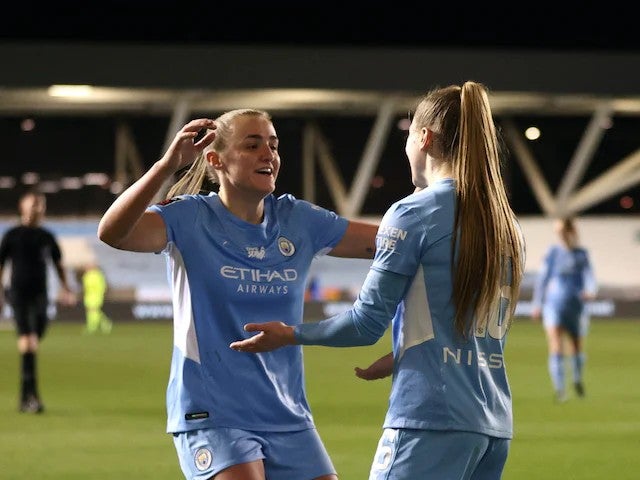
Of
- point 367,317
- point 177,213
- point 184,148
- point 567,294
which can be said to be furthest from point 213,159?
point 567,294

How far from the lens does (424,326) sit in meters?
3.71

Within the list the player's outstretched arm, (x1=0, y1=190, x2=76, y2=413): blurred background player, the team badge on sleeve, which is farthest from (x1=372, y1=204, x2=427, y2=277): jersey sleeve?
(x1=0, y1=190, x2=76, y2=413): blurred background player

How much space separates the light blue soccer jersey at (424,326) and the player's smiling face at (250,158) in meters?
1.11

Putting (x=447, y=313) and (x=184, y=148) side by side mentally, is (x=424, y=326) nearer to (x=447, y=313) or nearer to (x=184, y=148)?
(x=447, y=313)

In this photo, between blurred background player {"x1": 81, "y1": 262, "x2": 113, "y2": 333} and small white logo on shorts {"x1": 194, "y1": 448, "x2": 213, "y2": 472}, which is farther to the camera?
blurred background player {"x1": 81, "y1": 262, "x2": 113, "y2": 333}

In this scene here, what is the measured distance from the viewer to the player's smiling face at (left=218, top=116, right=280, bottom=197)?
15.6ft

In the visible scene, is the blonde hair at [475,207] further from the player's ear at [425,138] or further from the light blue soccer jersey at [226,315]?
the light blue soccer jersey at [226,315]

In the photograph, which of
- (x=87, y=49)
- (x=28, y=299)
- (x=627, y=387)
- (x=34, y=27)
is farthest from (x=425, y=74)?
(x=28, y=299)

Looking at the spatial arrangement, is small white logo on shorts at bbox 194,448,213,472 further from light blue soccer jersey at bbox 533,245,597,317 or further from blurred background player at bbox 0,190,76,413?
light blue soccer jersey at bbox 533,245,597,317

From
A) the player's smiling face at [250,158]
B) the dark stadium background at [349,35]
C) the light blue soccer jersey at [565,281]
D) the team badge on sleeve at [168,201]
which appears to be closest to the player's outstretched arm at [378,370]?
the player's smiling face at [250,158]

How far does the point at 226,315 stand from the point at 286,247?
40 centimetres

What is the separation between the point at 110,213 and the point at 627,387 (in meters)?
12.8

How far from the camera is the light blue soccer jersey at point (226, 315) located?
4.53m

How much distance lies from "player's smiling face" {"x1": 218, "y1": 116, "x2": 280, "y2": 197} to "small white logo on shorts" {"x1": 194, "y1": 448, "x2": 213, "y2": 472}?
0.97m
